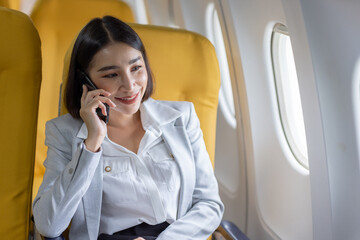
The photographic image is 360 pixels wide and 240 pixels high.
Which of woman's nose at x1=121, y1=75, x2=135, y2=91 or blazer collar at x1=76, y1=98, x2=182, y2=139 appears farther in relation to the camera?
blazer collar at x1=76, y1=98, x2=182, y2=139

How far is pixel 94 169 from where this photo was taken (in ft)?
5.92

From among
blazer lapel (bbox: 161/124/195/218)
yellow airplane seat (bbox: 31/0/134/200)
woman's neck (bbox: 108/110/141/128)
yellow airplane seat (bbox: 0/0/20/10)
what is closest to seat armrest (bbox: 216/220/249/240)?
blazer lapel (bbox: 161/124/195/218)

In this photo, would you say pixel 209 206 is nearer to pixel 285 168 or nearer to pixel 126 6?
pixel 285 168

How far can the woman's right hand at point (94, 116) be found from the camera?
1.83 metres

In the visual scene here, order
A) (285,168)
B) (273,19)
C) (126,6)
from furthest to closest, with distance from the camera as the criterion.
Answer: (126,6) < (285,168) < (273,19)

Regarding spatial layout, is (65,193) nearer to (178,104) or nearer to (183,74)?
(178,104)

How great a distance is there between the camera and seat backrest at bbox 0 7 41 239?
6.56ft

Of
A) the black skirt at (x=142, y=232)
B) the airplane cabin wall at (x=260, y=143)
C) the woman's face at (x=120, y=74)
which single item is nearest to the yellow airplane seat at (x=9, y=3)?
the airplane cabin wall at (x=260, y=143)

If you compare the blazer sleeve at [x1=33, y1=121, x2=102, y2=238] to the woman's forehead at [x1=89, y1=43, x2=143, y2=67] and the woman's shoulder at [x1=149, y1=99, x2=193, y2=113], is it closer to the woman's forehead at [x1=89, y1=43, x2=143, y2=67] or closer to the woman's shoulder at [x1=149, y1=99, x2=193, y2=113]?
the woman's forehead at [x1=89, y1=43, x2=143, y2=67]

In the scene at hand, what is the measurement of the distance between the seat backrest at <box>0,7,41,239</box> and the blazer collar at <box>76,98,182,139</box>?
0.47 m

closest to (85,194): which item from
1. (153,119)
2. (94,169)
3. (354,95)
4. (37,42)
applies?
(94,169)

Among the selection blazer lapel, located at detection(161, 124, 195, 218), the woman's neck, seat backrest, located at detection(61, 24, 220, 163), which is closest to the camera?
blazer lapel, located at detection(161, 124, 195, 218)

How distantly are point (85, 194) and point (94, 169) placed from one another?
136 mm

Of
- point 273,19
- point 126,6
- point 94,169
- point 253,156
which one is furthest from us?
point 126,6
